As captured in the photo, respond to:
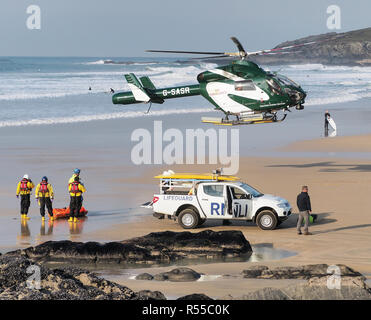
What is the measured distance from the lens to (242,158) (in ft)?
132

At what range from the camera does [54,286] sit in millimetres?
15016

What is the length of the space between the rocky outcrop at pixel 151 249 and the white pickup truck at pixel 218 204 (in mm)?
2855

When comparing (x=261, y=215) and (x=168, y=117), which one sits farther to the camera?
(x=168, y=117)

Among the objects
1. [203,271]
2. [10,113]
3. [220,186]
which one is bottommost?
[203,271]

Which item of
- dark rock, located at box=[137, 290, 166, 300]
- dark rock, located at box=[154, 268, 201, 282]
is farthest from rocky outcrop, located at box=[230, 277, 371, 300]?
dark rock, located at box=[154, 268, 201, 282]

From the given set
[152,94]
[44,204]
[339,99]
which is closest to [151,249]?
[44,204]

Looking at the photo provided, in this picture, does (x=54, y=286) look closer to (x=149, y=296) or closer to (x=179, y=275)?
(x=149, y=296)

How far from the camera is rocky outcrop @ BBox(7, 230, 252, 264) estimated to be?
20.0 meters

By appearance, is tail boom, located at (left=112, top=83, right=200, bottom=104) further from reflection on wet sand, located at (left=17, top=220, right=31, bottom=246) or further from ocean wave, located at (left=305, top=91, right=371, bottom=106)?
ocean wave, located at (left=305, top=91, right=371, bottom=106)

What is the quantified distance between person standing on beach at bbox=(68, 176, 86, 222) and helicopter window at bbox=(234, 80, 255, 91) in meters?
11.4
